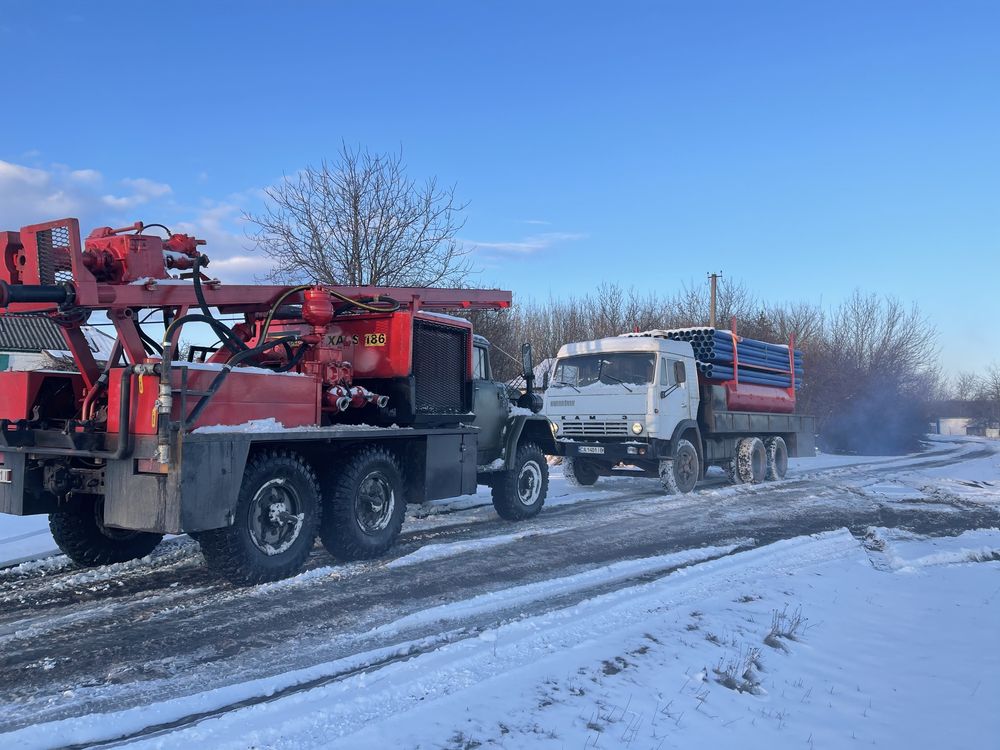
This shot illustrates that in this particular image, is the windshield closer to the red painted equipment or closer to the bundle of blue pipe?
the bundle of blue pipe

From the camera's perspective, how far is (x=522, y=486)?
432 inches

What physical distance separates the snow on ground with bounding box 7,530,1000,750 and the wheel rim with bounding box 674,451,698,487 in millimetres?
6733

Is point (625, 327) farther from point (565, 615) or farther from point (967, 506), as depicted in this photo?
point (565, 615)

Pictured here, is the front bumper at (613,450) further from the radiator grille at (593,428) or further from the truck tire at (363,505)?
the truck tire at (363,505)

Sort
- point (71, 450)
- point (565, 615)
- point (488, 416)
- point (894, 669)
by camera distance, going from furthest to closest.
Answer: point (488, 416) < point (71, 450) < point (565, 615) < point (894, 669)

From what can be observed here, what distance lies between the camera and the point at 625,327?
120ft

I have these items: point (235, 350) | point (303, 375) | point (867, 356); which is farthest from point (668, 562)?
point (867, 356)

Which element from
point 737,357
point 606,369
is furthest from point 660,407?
point 737,357

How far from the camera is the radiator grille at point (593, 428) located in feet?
44.6

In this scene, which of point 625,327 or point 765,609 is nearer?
point 765,609

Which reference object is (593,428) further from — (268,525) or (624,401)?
(268,525)

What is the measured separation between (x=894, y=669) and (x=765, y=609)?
111cm

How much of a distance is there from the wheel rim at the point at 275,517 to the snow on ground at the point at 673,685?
1.89 meters

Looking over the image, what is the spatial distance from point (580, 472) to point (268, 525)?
8869 millimetres
